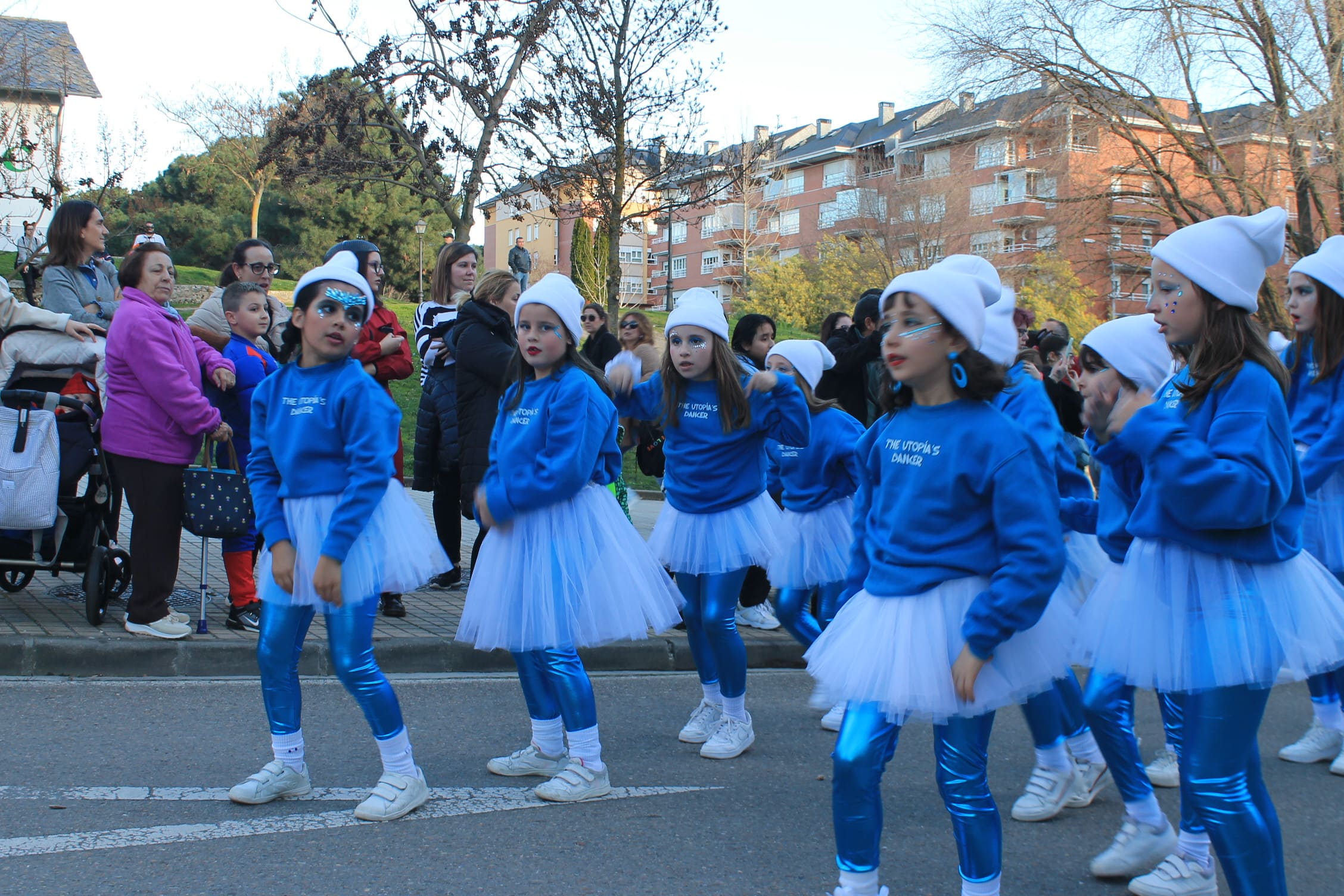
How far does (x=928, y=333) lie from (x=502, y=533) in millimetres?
2062

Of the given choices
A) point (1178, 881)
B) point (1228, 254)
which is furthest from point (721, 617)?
point (1228, 254)

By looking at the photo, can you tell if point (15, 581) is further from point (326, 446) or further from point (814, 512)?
point (814, 512)

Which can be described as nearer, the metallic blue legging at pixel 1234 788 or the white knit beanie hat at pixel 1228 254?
the metallic blue legging at pixel 1234 788

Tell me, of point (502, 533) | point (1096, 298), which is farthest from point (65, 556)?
point (1096, 298)

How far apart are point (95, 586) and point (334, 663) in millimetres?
3078

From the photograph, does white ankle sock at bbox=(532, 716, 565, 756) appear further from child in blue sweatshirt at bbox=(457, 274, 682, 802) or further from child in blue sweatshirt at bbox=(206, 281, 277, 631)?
child in blue sweatshirt at bbox=(206, 281, 277, 631)

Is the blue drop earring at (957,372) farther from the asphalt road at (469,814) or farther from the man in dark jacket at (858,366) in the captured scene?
the man in dark jacket at (858,366)

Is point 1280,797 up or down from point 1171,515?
down

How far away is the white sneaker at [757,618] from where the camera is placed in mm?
7781

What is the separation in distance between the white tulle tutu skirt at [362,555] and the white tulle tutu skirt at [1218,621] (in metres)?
2.40

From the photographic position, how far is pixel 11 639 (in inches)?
234

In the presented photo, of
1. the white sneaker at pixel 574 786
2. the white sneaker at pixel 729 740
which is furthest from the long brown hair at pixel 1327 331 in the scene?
the white sneaker at pixel 574 786

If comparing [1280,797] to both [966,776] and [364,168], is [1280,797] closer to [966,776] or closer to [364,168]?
[966,776]

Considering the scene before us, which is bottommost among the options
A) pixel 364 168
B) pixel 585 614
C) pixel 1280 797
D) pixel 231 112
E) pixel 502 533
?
pixel 1280 797
